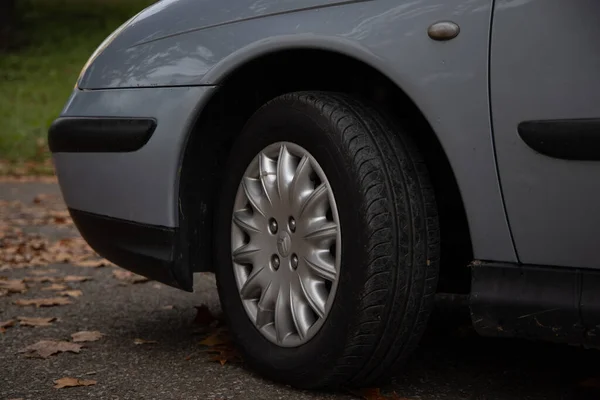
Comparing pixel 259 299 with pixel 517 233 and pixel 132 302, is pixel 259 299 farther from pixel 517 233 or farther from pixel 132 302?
pixel 132 302

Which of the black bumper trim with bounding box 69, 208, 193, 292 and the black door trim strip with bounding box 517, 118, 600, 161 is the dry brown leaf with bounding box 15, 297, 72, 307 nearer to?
the black bumper trim with bounding box 69, 208, 193, 292

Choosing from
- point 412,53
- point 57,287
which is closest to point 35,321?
point 57,287

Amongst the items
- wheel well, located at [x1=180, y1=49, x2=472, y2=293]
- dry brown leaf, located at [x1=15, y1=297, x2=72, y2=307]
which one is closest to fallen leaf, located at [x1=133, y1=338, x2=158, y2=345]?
wheel well, located at [x1=180, y1=49, x2=472, y2=293]

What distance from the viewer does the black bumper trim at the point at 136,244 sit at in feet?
9.40

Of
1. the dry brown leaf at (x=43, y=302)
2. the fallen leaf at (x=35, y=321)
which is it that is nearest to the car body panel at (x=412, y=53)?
the fallen leaf at (x=35, y=321)

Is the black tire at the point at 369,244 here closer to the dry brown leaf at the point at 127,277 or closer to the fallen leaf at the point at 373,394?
the fallen leaf at the point at 373,394

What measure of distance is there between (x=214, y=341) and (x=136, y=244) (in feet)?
1.51

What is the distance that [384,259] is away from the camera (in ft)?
7.61

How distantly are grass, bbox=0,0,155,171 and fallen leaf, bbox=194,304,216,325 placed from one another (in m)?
7.80

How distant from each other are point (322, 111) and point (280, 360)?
708 millimetres

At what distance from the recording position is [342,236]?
240cm

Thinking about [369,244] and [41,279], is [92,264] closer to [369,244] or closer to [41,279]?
[41,279]

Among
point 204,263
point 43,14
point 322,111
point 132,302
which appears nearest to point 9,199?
point 132,302

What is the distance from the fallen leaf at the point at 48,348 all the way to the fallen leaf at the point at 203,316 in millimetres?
539
